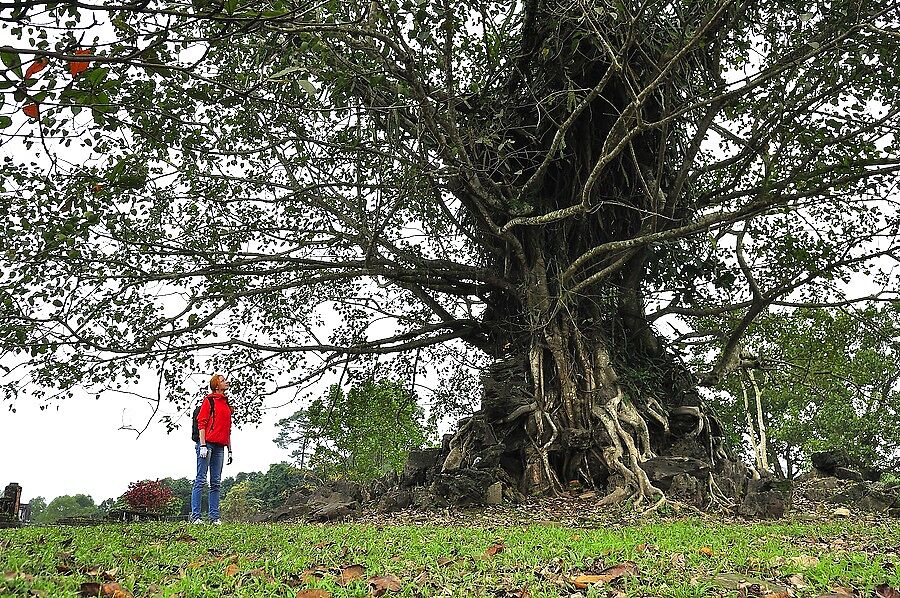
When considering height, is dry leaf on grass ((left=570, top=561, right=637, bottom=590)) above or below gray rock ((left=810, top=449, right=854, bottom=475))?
below

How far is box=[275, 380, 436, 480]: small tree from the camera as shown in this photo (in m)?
12.5

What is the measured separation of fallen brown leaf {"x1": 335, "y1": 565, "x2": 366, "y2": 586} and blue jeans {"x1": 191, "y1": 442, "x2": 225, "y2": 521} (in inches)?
164

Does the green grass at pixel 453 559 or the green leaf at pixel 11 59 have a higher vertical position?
the green leaf at pixel 11 59

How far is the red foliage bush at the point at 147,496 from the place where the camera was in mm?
16578

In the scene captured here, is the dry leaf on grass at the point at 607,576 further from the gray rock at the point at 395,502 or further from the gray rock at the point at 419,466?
the gray rock at the point at 419,466

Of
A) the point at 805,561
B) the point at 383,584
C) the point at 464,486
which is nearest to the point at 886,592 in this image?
the point at 805,561

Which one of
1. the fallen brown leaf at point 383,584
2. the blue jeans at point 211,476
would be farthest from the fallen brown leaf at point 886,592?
the blue jeans at point 211,476

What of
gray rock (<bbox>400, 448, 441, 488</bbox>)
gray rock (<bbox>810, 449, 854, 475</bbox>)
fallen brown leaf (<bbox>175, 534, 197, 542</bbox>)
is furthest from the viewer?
gray rock (<bbox>810, 449, 854, 475</bbox>)

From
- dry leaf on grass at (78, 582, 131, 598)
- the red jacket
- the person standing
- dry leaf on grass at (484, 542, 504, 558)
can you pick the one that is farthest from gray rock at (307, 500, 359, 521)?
dry leaf on grass at (78, 582, 131, 598)

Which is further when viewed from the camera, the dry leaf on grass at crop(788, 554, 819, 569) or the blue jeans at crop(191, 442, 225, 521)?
the blue jeans at crop(191, 442, 225, 521)

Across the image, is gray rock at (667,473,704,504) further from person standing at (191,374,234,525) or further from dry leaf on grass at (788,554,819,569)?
person standing at (191,374,234,525)

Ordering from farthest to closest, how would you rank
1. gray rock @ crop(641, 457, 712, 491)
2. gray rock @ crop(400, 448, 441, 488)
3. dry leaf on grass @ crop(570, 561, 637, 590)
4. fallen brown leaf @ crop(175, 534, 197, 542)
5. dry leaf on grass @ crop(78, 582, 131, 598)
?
gray rock @ crop(400, 448, 441, 488) → gray rock @ crop(641, 457, 712, 491) → fallen brown leaf @ crop(175, 534, 197, 542) → dry leaf on grass @ crop(570, 561, 637, 590) → dry leaf on grass @ crop(78, 582, 131, 598)

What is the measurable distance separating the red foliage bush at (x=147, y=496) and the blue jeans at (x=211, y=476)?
930 centimetres

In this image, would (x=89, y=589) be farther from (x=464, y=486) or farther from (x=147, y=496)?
(x=147, y=496)
